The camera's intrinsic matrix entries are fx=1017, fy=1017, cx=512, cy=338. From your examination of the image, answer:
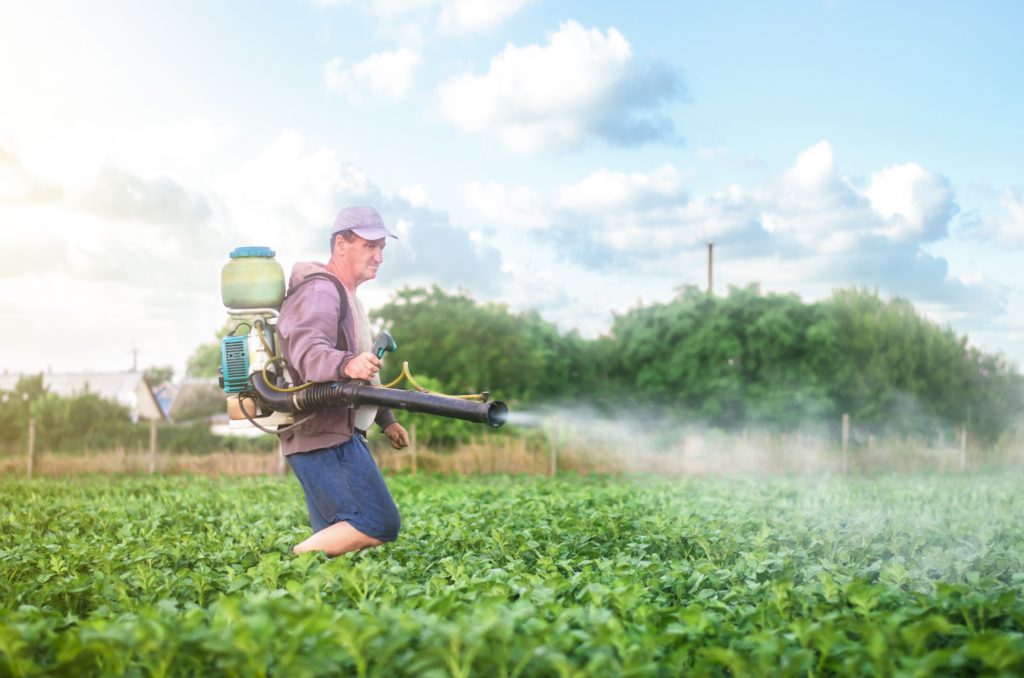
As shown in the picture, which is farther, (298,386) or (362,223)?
(362,223)

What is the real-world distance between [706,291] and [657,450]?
9.59 m

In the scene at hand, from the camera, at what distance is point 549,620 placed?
3746 millimetres

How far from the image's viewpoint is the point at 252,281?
5598mm

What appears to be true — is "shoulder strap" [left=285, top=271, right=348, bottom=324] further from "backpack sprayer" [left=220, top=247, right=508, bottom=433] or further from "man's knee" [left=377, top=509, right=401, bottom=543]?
"man's knee" [left=377, top=509, right=401, bottom=543]

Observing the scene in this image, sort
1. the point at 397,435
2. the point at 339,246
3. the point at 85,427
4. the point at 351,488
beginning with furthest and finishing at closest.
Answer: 1. the point at 85,427
2. the point at 397,435
3. the point at 339,246
4. the point at 351,488

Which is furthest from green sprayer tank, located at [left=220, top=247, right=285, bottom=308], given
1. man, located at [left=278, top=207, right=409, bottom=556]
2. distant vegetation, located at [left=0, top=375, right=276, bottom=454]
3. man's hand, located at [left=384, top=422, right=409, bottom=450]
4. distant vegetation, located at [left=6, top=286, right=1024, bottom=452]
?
distant vegetation, located at [left=0, top=375, right=276, bottom=454]

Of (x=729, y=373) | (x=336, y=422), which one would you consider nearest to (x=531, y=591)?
(x=336, y=422)

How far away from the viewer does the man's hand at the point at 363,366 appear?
16.6 feet

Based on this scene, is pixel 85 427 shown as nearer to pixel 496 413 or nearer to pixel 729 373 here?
pixel 729 373

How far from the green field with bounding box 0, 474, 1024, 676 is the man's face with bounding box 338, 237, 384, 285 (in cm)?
161

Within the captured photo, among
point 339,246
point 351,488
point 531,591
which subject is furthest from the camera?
point 339,246

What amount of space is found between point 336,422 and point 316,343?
0.47 meters

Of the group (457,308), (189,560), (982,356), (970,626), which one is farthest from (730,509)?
(982,356)

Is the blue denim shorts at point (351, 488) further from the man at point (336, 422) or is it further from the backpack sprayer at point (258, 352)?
the backpack sprayer at point (258, 352)
